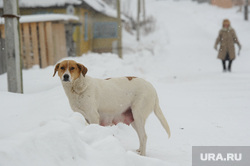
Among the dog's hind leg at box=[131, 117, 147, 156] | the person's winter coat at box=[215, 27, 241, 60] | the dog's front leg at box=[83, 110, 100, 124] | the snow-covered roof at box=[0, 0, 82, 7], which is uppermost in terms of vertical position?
the snow-covered roof at box=[0, 0, 82, 7]

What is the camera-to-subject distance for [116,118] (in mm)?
4348

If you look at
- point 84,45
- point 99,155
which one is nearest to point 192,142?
point 99,155

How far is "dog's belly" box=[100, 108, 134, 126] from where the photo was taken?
4.27 meters

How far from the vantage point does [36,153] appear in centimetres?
240

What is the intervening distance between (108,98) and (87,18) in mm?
18689

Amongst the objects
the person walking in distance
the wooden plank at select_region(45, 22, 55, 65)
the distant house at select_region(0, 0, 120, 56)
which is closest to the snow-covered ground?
the person walking in distance

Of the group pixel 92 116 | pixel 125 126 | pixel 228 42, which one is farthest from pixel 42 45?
pixel 92 116

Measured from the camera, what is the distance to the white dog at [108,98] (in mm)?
4000

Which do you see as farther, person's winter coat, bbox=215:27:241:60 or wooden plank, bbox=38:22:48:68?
person's winter coat, bbox=215:27:241:60

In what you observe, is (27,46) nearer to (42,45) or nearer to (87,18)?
(42,45)

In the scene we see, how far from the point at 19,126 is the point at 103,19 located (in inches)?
798

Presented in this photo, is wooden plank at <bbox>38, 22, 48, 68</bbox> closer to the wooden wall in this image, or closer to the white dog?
the wooden wall

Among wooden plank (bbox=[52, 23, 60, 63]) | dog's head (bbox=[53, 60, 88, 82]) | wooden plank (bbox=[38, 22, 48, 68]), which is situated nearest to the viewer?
dog's head (bbox=[53, 60, 88, 82])

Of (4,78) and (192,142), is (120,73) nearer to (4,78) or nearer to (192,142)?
(4,78)
